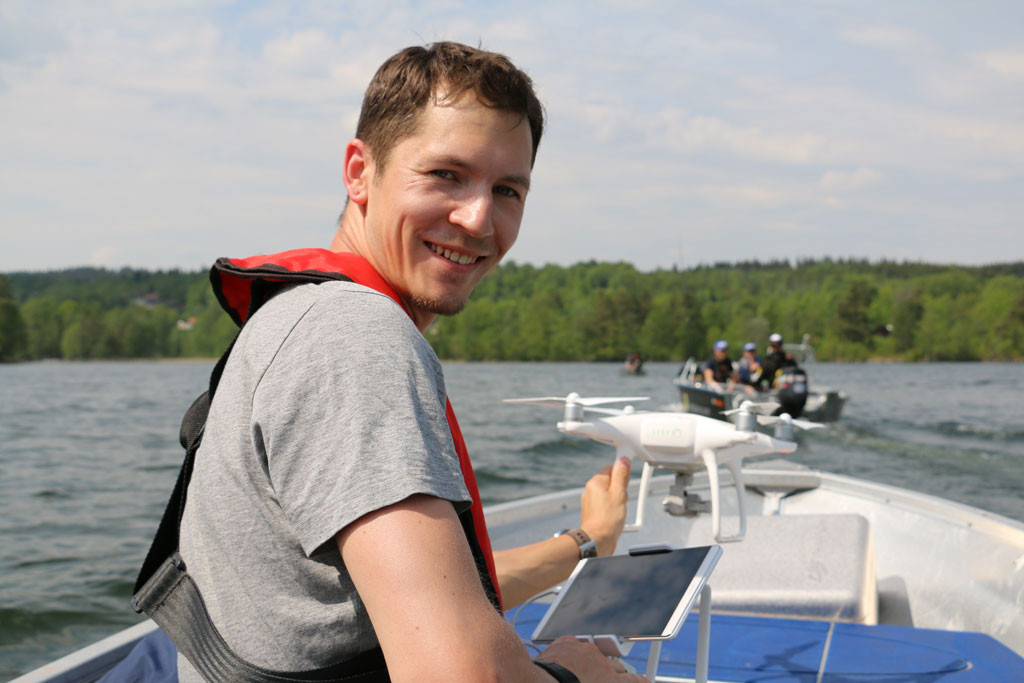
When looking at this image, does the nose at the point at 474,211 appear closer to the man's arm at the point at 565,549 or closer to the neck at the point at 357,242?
the neck at the point at 357,242

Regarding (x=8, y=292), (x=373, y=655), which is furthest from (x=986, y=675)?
(x=8, y=292)

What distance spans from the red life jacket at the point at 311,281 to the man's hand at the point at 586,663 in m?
0.16

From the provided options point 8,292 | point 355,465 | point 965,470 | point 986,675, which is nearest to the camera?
point 355,465

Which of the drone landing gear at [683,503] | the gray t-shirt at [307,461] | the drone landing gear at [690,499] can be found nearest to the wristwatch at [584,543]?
the drone landing gear at [690,499]

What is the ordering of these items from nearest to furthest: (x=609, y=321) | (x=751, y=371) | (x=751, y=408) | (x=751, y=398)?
1. (x=751, y=408)
2. (x=751, y=398)
3. (x=751, y=371)
4. (x=609, y=321)

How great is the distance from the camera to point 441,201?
45.0 inches

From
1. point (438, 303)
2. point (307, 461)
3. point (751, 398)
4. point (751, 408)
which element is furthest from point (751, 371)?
point (307, 461)

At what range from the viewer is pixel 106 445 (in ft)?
55.0

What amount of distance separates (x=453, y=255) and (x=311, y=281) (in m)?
0.29

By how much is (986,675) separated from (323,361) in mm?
2363

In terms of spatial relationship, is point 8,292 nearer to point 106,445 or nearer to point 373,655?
point 106,445

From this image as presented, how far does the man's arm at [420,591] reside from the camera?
73cm

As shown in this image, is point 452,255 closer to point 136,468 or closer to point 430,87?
point 430,87

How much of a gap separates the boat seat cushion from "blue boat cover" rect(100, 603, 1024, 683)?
21 cm
